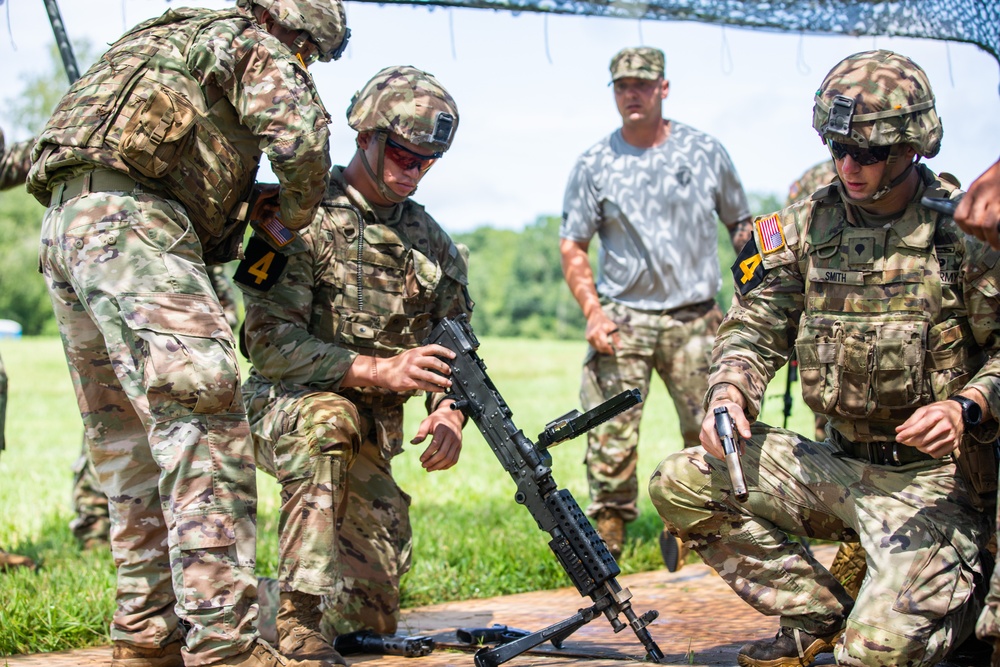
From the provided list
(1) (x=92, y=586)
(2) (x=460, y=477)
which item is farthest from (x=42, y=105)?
(1) (x=92, y=586)

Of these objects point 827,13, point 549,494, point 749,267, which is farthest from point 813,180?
point 549,494

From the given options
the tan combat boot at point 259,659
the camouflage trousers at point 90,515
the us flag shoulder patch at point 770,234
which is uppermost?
the us flag shoulder patch at point 770,234

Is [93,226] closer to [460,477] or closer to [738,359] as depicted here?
[738,359]

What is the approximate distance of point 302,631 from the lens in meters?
4.02

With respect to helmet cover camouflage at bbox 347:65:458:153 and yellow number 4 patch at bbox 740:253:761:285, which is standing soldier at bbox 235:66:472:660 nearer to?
helmet cover camouflage at bbox 347:65:458:153

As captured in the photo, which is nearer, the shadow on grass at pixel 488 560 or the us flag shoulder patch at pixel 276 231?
the us flag shoulder patch at pixel 276 231

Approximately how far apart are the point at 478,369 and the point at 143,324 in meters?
1.24

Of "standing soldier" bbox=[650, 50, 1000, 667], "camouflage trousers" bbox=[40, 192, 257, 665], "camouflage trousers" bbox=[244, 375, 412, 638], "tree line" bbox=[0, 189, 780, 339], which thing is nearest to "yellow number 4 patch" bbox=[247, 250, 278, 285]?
"camouflage trousers" bbox=[244, 375, 412, 638]

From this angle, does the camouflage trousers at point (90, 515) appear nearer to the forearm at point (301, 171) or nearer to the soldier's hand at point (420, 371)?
the soldier's hand at point (420, 371)

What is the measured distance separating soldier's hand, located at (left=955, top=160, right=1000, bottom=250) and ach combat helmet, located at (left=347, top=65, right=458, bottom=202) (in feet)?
6.87

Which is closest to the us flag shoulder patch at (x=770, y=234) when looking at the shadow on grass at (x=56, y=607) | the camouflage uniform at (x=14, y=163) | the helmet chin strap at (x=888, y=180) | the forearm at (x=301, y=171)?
the helmet chin strap at (x=888, y=180)

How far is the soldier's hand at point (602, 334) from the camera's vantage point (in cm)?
610

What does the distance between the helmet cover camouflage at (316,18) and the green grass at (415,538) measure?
2474 mm

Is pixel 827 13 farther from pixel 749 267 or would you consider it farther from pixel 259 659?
pixel 259 659
